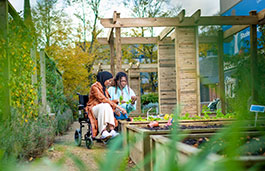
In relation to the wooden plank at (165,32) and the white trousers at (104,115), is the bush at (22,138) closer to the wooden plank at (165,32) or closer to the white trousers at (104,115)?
the white trousers at (104,115)

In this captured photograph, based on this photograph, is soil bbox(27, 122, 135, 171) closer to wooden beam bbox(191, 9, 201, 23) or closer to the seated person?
the seated person

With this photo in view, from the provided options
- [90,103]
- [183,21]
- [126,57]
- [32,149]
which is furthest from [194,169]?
[126,57]

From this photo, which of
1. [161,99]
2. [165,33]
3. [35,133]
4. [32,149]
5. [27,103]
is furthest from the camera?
[161,99]

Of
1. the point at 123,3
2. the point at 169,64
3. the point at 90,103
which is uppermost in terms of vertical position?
the point at 123,3

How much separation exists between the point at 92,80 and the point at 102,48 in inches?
105

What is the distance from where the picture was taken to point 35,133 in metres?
4.06

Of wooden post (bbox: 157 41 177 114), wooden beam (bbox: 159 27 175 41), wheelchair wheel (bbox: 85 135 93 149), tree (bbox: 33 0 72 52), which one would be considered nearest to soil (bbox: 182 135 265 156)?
wheelchair wheel (bbox: 85 135 93 149)

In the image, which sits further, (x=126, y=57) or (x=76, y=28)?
(x=126, y=57)

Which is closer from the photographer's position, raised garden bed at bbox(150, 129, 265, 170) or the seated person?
raised garden bed at bbox(150, 129, 265, 170)

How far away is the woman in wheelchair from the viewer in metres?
5.11

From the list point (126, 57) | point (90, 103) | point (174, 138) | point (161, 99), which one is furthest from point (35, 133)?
point (126, 57)

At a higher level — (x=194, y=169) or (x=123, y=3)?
(x=123, y=3)

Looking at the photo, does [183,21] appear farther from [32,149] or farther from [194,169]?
[194,169]

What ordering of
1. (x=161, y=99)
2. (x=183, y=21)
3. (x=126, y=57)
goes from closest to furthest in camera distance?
(x=183, y=21), (x=161, y=99), (x=126, y=57)
